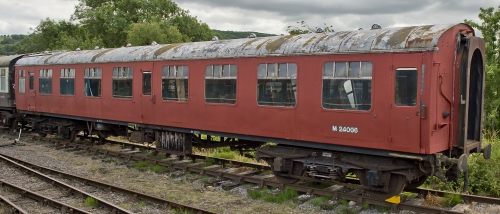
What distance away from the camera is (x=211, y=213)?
24.8 ft

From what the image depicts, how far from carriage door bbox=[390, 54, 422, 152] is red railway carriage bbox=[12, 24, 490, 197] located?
0.6 inches

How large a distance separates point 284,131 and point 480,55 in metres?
3.78

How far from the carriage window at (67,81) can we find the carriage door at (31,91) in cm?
222

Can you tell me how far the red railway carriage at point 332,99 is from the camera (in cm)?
738

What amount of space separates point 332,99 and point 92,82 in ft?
28.6

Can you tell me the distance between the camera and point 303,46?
29.0ft

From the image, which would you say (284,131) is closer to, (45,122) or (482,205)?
(482,205)

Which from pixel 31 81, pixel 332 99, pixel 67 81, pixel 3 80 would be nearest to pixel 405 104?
pixel 332 99

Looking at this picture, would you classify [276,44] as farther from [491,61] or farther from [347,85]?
[491,61]

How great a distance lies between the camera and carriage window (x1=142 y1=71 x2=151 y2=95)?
1223cm

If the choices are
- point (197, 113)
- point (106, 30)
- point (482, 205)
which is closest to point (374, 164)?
point (482, 205)

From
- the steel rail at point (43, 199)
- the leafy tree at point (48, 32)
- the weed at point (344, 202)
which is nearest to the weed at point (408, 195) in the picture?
the weed at point (344, 202)

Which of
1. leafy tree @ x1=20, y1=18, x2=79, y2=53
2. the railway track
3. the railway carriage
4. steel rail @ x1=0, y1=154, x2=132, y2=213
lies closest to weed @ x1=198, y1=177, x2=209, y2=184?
the railway track

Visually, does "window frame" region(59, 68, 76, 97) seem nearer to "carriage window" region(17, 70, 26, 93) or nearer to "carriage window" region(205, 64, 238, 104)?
"carriage window" region(17, 70, 26, 93)
